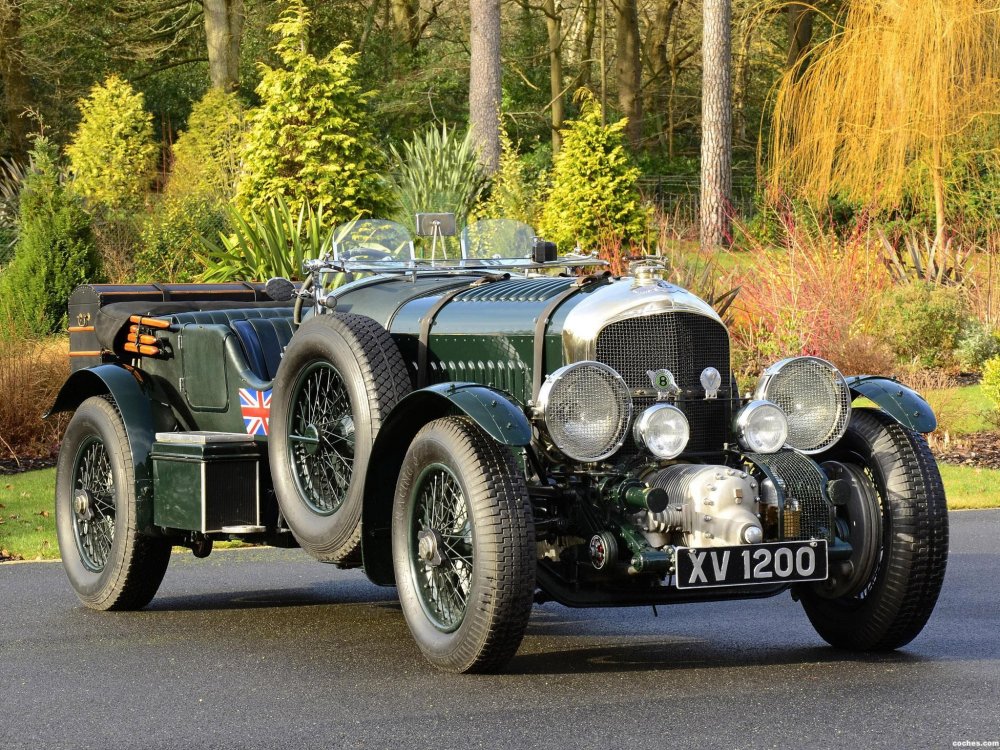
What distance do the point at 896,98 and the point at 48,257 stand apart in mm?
10134

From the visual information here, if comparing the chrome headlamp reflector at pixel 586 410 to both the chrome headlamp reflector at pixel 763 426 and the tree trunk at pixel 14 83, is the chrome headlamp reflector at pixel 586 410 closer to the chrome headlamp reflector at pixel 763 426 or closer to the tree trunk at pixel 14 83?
the chrome headlamp reflector at pixel 763 426

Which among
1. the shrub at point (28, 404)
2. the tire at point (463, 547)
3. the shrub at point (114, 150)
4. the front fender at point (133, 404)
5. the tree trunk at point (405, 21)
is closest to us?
the tire at point (463, 547)

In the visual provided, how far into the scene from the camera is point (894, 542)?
6.01 metres

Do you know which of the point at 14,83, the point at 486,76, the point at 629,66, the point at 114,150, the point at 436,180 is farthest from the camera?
the point at 629,66

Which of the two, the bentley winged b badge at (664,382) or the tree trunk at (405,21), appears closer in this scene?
the bentley winged b badge at (664,382)

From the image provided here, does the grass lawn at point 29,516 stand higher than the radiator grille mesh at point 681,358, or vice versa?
the radiator grille mesh at point 681,358

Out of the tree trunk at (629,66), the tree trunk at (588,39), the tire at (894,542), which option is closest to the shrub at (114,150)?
the tree trunk at (629,66)

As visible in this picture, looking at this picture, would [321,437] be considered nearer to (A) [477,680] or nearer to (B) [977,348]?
(A) [477,680]

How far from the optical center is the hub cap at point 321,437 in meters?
6.60

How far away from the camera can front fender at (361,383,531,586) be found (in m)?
5.83

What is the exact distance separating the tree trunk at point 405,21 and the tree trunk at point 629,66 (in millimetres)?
6173

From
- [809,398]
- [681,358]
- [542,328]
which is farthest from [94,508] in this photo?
[809,398]

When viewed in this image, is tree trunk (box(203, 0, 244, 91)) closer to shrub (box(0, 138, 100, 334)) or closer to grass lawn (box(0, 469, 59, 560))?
shrub (box(0, 138, 100, 334))

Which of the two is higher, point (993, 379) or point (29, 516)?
point (993, 379)
